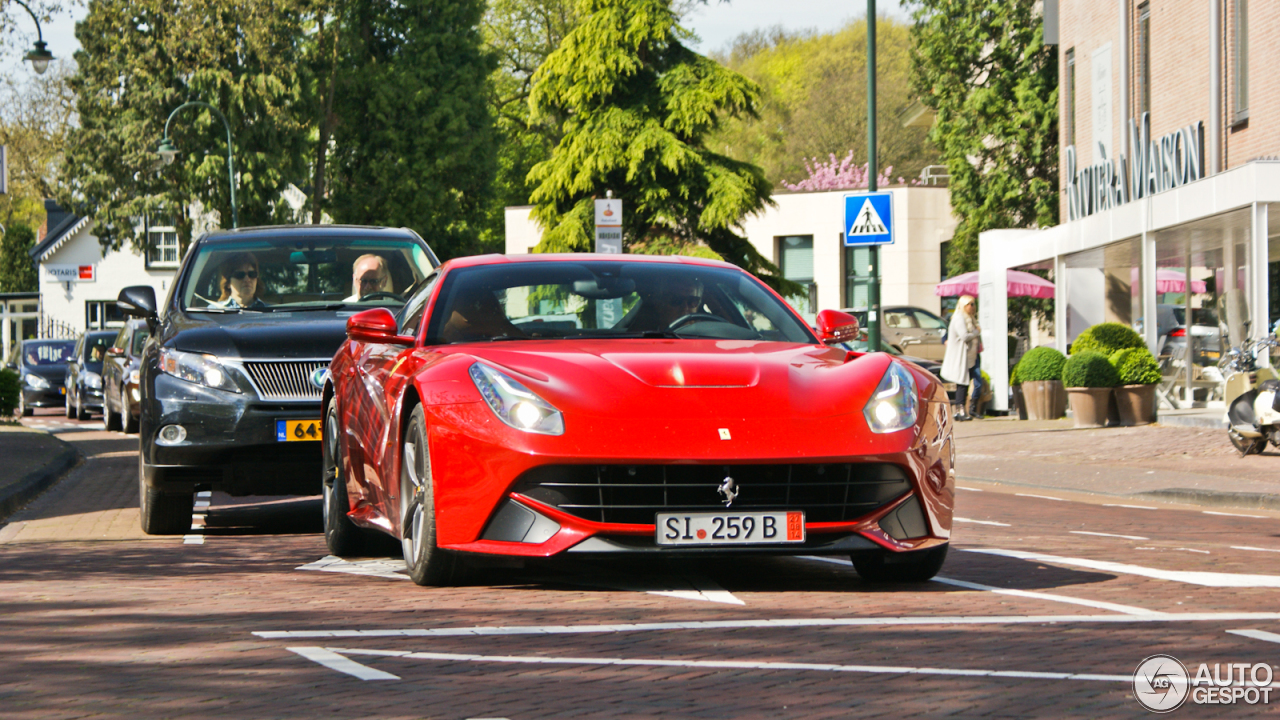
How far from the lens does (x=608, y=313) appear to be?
24.2 feet

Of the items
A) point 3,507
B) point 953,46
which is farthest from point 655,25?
point 3,507

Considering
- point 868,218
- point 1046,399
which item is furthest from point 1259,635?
point 1046,399

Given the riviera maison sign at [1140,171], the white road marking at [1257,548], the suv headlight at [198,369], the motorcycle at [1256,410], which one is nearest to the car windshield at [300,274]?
the suv headlight at [198,369]

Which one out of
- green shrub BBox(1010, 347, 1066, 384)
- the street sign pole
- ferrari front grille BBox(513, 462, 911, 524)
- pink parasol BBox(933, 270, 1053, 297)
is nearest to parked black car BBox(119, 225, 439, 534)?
ferrari front grille BBox(513, 462, 911, 524)

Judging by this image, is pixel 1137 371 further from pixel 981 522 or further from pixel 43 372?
pixel 43 372

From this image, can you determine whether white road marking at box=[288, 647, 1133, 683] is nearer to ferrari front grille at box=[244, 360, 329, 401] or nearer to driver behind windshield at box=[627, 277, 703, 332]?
driver behind windshield at box=[627, 277, 703, 332]

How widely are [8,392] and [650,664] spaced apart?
77.9ft

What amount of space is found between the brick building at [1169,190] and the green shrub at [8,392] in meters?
16.2

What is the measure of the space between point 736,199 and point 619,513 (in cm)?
3175

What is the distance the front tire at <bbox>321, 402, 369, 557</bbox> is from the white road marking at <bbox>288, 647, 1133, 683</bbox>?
3005 mm

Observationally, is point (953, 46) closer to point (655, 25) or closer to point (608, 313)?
point (655, 25)

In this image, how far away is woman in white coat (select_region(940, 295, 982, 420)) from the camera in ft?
83.7

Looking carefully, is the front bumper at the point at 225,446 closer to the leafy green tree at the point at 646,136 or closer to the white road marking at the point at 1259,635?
the white road marking at the point at 1259,635

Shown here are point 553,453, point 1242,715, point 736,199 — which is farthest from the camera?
point 736,199
